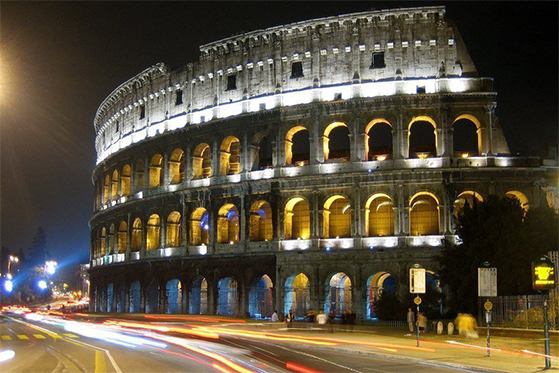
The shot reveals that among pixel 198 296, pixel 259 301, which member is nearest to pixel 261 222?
pixel 259 301

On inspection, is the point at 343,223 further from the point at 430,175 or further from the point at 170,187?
the point at 170,187

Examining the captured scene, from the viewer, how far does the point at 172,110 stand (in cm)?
4938

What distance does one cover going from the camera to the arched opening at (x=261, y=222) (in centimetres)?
4378

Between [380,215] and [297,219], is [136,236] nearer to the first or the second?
[297,219]

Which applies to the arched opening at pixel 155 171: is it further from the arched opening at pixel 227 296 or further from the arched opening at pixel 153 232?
the arched opening at pixel 227 296

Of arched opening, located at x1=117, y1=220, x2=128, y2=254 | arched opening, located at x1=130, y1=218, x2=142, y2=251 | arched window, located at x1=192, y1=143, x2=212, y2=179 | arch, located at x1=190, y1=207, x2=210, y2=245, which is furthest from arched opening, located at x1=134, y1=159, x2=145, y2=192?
arch, located at x1=190, y1=207, x2=210, y2=245

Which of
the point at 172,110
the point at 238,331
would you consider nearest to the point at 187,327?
the point at 238,331

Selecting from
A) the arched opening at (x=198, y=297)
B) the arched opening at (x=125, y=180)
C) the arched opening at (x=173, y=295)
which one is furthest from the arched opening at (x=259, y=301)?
the arched opening at (x=125, y=180)

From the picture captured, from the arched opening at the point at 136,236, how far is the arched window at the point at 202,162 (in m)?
7.72

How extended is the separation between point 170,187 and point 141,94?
857cm

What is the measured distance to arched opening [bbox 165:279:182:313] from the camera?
47.9 meters

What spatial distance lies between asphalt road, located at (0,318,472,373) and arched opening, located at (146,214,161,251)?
2213 centimetres

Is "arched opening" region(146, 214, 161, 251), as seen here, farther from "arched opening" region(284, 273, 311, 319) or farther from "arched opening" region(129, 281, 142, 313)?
"arched opening" region(284, 273, 311, 319)

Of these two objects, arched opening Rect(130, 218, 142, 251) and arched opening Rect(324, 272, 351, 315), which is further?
arched opening Rect(130, 218, 142, 251)
